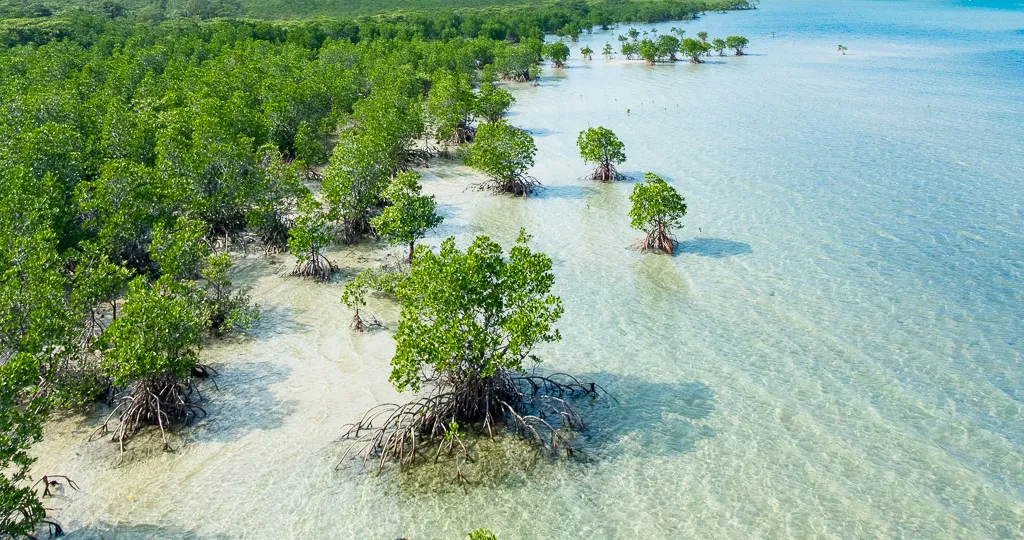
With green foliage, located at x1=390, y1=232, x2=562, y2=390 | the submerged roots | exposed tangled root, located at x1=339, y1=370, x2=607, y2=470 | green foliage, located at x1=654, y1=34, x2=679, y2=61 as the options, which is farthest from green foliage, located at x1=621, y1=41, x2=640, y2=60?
the submerged roots

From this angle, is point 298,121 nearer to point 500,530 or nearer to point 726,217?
point 726,217

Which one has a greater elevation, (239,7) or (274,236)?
(239,7)

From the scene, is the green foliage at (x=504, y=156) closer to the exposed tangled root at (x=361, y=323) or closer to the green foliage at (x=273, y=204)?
the green foliage at (x=273, y=204)

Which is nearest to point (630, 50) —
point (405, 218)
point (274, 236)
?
point (274, 236)

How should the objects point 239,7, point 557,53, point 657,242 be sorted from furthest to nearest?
point 239,7, point 557,53, point 657,242

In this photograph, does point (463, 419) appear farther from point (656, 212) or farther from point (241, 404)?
point (656, 212)

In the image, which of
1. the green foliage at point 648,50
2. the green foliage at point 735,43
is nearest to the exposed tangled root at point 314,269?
the green foliage at point 648,50

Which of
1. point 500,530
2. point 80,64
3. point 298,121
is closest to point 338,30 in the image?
point 80,64
